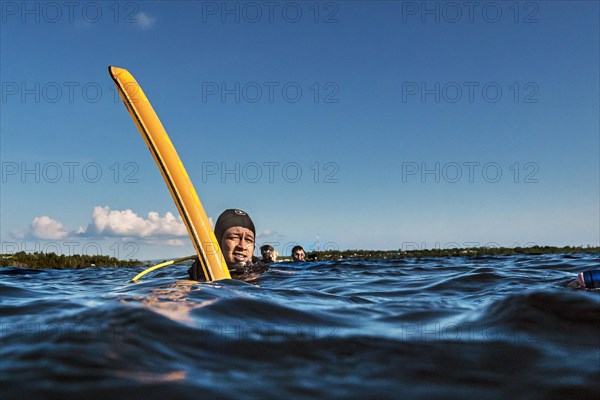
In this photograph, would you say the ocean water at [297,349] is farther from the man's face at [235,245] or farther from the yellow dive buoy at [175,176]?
the man's face at [235,245]

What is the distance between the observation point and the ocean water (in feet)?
8.14

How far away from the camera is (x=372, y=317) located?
4.46 meters

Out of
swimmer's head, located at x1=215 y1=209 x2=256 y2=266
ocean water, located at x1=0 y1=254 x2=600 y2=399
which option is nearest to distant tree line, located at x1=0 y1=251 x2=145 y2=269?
swimmer's head, located at x1=215 y1=209 x2=256 y2=266

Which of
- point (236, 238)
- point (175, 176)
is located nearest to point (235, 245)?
point (236, 238)

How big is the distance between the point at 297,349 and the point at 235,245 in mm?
6163

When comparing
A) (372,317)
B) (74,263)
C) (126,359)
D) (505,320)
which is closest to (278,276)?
(372,317)

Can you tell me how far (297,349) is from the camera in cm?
317

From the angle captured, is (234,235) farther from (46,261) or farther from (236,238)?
(46,261)

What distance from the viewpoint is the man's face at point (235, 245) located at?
921cm

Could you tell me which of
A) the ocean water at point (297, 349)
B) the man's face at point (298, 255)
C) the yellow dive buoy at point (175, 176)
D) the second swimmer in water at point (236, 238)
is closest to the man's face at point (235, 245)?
the second swimmer in water at point (236, 238)

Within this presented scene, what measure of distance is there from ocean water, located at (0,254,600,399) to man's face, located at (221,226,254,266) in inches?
162

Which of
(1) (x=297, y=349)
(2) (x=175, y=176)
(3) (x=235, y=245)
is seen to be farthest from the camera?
(3) (x=235, y=245)

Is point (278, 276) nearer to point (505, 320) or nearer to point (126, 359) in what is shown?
point (505, 320)

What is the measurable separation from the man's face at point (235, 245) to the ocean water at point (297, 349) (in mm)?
4112
